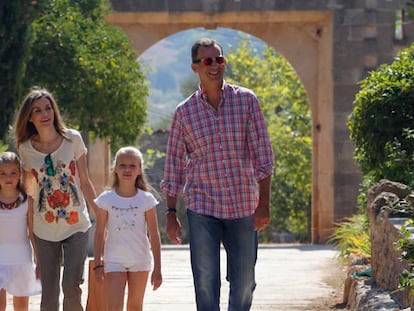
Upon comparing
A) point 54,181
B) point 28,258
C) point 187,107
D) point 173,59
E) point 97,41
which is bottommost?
point 28,258

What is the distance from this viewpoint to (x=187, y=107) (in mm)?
6625

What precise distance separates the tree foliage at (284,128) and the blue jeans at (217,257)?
2513 centimetres

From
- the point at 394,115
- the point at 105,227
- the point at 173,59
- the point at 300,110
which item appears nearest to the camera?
the point at 105,227

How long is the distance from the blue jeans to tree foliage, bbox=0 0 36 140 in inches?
304

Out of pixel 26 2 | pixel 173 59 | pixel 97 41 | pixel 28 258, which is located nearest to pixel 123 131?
pixel 97 41

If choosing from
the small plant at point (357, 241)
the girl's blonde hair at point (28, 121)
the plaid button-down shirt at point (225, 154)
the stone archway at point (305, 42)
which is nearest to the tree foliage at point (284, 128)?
the stone archway at point (305, 42)

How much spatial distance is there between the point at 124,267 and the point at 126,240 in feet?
0.55

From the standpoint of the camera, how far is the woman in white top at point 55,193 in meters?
7.21

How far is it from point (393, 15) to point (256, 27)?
2657 mm

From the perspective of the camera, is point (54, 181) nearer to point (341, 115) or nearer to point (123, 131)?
point (123, 131)

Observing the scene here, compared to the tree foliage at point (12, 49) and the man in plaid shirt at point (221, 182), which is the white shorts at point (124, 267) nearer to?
the man in plaid shirt at point (221, 182)

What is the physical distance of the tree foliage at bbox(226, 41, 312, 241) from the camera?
106 feet

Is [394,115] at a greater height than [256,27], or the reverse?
[256,27]

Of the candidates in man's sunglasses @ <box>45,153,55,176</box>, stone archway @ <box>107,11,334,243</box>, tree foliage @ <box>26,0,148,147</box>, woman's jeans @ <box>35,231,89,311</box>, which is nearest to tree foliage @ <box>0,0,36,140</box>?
tree foliage @ <box>26,0,148,147</box>
